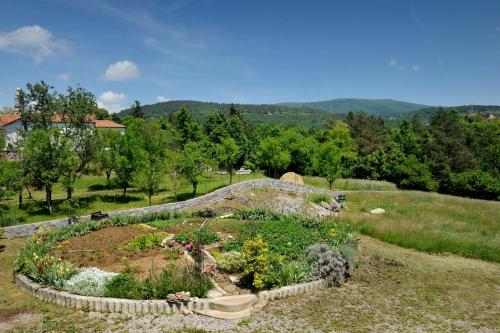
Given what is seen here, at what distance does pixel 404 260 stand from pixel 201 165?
2308cm

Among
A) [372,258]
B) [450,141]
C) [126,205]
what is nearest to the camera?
[372,258]

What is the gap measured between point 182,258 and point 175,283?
10.3 ft

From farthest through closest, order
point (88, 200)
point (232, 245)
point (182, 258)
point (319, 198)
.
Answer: point (88, 200), point (319, 198), point (232, 245), point (182, 258)

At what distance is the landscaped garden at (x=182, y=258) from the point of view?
12727mm

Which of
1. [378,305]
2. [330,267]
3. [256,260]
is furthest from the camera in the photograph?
[330,267]

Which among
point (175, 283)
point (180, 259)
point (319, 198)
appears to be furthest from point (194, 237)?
point (319, 198)

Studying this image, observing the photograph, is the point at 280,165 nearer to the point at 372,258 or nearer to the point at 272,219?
the point at 272,219

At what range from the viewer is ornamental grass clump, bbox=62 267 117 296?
491 inches

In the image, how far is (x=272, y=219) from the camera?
2339 cm

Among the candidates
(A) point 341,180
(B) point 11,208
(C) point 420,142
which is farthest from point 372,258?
(C) point 420,142

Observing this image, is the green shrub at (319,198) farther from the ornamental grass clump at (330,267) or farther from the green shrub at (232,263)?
the green shrub at (232,263)

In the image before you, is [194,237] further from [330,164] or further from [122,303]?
[330,164]

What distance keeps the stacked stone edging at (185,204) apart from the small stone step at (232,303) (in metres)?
13.1

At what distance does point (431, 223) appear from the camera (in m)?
26.4
